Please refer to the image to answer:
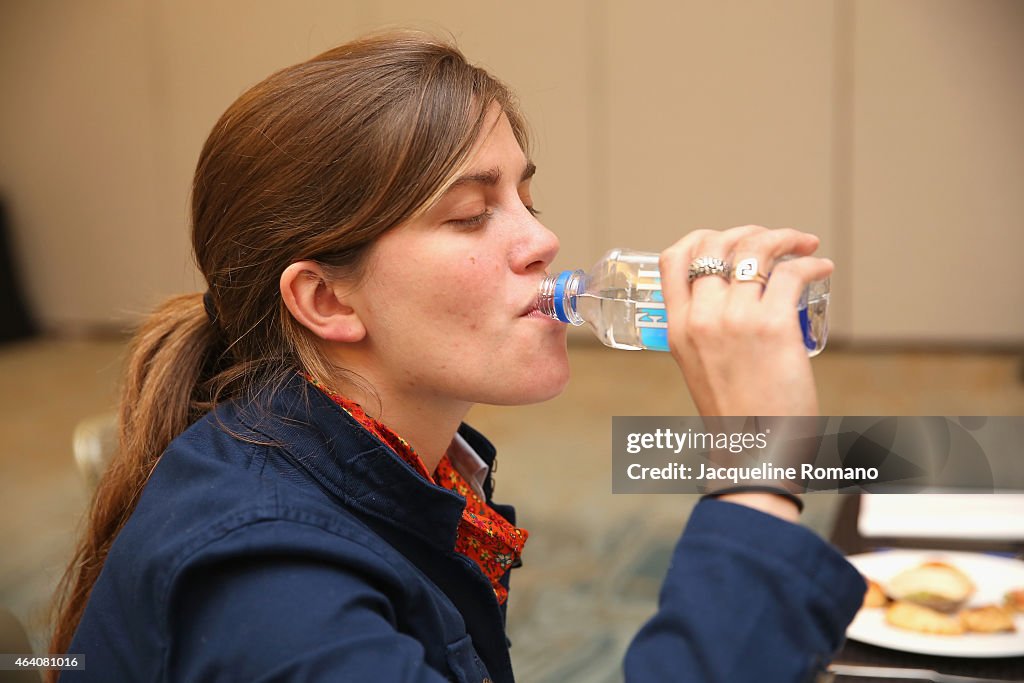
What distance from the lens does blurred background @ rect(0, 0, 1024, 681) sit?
4.54 m

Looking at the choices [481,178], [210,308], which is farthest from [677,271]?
[210,308]

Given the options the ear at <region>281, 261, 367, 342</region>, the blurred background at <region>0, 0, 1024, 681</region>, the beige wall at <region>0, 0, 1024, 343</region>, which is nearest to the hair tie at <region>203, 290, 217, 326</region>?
the ear at <region>281, 261, 367, 342</region>

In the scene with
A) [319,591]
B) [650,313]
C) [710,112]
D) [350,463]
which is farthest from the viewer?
[710,112]

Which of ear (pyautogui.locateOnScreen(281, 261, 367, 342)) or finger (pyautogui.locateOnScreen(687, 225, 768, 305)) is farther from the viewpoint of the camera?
ear (pyautogui.locateOnScreen(281, 261, 367, 342))

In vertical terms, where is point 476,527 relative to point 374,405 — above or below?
below

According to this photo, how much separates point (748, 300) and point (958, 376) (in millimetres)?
4265

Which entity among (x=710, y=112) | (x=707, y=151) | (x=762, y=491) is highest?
(x=710, y=112)

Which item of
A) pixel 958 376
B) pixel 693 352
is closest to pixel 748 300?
pixel 693 352

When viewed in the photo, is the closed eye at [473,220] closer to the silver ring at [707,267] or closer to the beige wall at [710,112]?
the silver ring at [707,267]

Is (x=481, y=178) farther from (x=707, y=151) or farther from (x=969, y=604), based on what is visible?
(x=707, y=151)

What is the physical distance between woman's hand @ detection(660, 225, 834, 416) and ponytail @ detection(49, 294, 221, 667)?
499 mm

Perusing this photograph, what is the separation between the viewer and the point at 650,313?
1.13 metres

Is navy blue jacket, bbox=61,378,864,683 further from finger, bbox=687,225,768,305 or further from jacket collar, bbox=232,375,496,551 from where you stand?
finger, bbox=687,225,768,305

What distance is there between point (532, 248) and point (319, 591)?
0.40 metres
